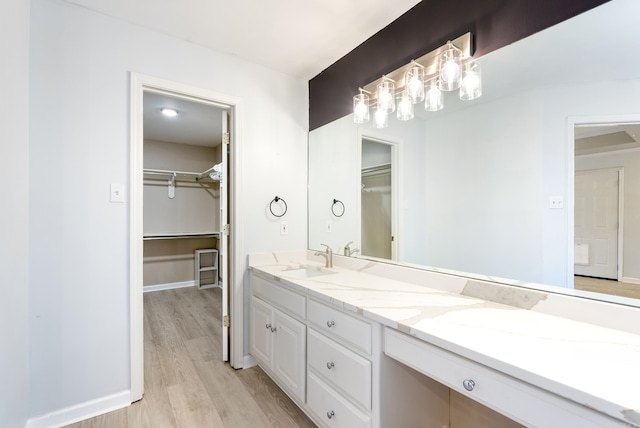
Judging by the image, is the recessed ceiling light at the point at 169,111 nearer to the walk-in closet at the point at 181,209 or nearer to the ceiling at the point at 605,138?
the walk-in closet at the point at 181,209

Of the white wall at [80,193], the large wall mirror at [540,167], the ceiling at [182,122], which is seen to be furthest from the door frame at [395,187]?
the ceiling at [182,122]

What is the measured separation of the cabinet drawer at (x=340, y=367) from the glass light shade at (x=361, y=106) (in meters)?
1.48

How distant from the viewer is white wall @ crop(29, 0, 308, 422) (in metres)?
1.61

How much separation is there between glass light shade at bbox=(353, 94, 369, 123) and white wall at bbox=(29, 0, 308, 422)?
1.22m

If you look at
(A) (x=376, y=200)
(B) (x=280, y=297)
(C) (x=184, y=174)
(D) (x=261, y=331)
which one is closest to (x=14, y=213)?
(B) (x=280, y=297)

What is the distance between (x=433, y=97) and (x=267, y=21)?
1159mm

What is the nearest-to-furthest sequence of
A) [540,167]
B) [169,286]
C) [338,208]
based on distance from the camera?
[540,167], [338,208], [169,286]

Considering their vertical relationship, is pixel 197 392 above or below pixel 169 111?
below

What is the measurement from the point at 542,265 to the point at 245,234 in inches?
74.6

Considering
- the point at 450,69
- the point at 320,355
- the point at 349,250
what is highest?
the point at 450,69

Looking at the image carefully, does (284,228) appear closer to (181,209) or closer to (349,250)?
(349,250)

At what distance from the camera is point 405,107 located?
182 cm

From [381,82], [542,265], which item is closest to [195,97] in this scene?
[381,82]

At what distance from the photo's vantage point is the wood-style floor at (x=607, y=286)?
1.04 meters
